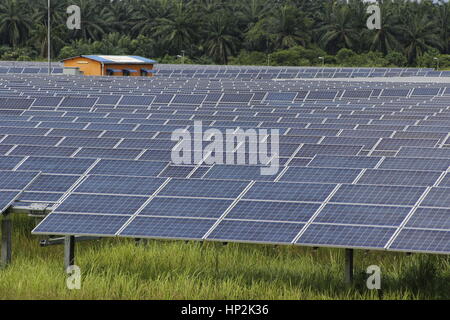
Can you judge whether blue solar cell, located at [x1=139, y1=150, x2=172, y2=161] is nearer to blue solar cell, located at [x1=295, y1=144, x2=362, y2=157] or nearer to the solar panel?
blue solar cell, located at [x1=295, y1=144, x2=362, y2=157]

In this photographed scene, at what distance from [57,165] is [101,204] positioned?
344cm

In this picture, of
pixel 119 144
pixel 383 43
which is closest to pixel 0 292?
pixel 119 144

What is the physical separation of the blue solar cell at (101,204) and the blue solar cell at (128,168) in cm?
189

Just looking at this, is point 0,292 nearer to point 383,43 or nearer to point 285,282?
point 285,282

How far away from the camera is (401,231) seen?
563 inches

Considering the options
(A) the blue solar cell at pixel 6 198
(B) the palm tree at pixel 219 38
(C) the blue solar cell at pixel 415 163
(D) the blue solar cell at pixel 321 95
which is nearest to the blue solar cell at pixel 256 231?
(A) the blue solar cell at pixel 6 198

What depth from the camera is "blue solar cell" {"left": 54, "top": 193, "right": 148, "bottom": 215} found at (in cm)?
1605

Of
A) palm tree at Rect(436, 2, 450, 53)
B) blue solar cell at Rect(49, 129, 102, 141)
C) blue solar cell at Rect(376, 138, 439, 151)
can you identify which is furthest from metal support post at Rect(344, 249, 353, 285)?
palm tree at Rect(436, 2, 450, 53)

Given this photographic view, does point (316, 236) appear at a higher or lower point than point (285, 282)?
higher

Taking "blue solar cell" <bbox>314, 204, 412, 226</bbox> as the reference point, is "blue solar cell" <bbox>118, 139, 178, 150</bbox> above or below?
above

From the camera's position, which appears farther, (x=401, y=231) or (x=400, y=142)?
(x=400, y=142)

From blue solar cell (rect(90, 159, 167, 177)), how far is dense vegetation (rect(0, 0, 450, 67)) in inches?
4103
